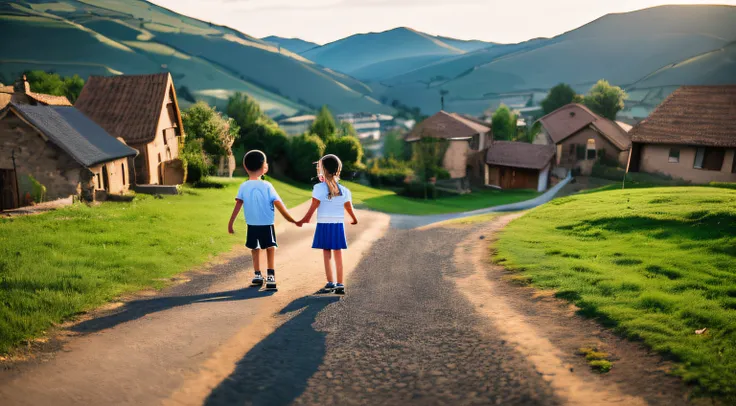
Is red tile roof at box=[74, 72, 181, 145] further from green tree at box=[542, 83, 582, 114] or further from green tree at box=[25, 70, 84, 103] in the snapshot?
green tree at box=[542, 83, 582, 114]

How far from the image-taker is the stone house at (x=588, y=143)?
59531 millimetres

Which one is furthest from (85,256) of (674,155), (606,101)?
(606,101)

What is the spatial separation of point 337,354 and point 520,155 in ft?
196

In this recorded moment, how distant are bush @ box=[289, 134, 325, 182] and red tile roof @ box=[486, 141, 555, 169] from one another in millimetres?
24247

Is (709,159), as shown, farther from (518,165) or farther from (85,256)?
(85,256)

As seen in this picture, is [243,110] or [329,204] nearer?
[329,204]

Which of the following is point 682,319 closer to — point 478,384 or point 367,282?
point 478,384

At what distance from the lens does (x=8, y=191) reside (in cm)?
2427

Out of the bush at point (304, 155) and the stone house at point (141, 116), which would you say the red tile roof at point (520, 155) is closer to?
the bush at point (304, 155)

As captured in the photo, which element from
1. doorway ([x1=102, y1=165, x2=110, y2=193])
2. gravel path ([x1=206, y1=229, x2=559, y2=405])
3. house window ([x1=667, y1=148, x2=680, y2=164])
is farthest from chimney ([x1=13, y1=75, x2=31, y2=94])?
house window ([x1=667, y1=148, x2=680, y2=164])

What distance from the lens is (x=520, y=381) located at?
18.2ft

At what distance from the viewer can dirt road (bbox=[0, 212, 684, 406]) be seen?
5215mm

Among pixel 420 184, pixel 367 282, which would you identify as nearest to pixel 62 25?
pixel 420 184

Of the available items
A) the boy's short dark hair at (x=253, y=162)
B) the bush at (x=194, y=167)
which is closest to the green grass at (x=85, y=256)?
the boy's short dark hair at (x=253, y=162)
